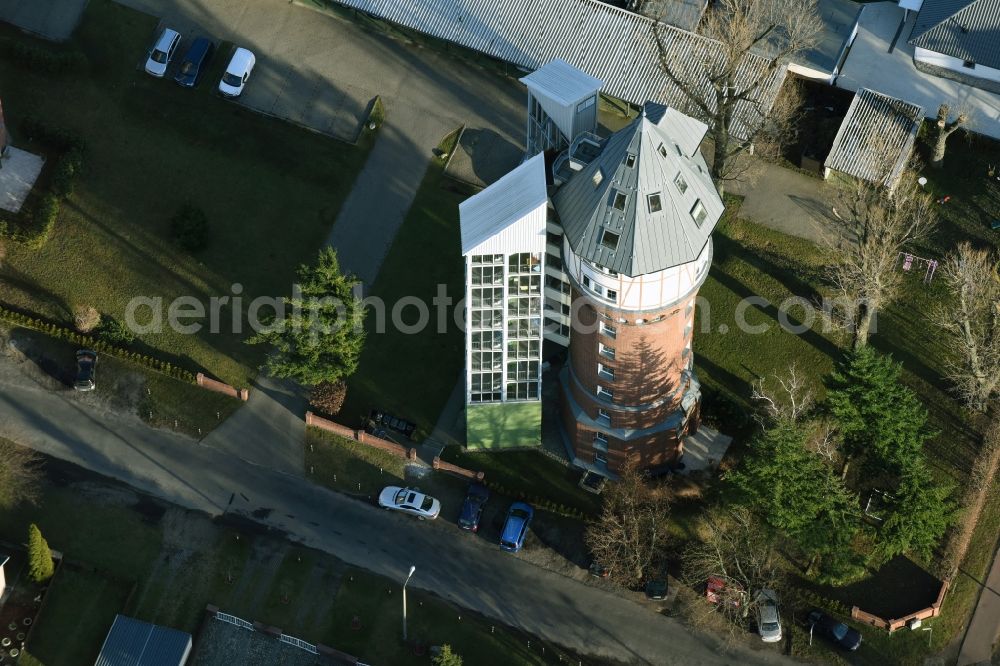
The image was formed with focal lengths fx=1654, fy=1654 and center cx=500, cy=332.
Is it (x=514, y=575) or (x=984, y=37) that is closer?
(x=514, y=575)

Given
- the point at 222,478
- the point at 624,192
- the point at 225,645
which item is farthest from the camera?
the point at 222,478

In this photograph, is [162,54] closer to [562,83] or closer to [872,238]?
[562,83]

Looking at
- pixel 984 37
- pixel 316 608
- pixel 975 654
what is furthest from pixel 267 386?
pixel 984 37

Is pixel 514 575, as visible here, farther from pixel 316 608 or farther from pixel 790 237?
pixel 790 237

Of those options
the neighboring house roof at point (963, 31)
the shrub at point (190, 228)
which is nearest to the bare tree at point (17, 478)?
the shrub at point (190, 228)

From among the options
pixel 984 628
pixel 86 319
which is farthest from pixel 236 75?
pixel 984 628

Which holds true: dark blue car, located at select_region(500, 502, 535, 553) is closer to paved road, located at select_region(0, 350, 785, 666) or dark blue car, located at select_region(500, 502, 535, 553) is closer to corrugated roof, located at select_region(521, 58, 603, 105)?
paved road, located at select_region(0, 350, 785, 666)

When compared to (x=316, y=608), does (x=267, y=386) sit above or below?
above
